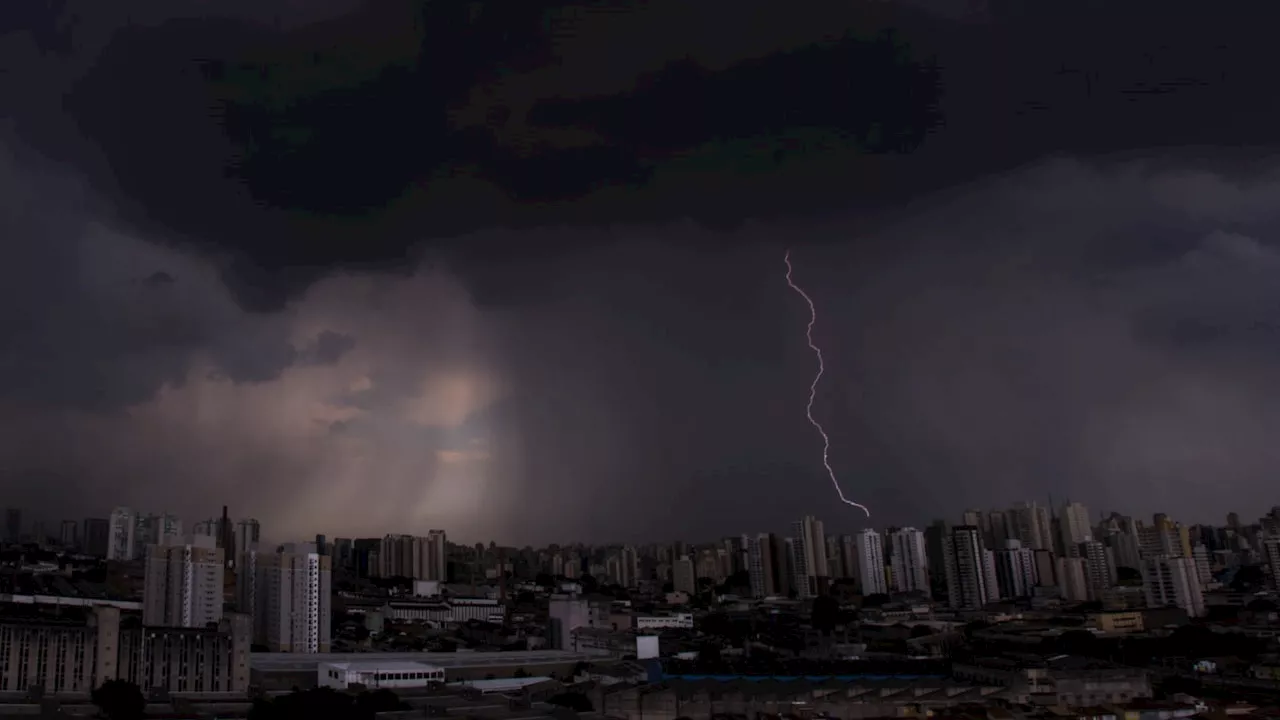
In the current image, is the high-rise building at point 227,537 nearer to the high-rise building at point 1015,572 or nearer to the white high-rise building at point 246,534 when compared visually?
the white high-rise building at point 246,534

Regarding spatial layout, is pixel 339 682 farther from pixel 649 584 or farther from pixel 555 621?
pixel 649 584

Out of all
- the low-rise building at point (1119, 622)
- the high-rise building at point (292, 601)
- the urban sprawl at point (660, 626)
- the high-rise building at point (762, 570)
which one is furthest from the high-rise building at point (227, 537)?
the low-rise building at point (1119, 622)

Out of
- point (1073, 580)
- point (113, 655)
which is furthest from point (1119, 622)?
point (113, 655)

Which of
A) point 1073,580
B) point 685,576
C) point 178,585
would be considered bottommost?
point 1073,580

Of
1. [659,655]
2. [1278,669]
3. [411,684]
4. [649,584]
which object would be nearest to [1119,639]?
[1278,669]

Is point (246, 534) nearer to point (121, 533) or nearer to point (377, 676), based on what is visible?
point (121, 533)

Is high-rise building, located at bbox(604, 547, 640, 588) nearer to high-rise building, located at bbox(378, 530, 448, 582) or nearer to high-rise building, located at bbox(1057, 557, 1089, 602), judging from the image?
high-rise building, located at bbox(378, 530, 448, 582)
